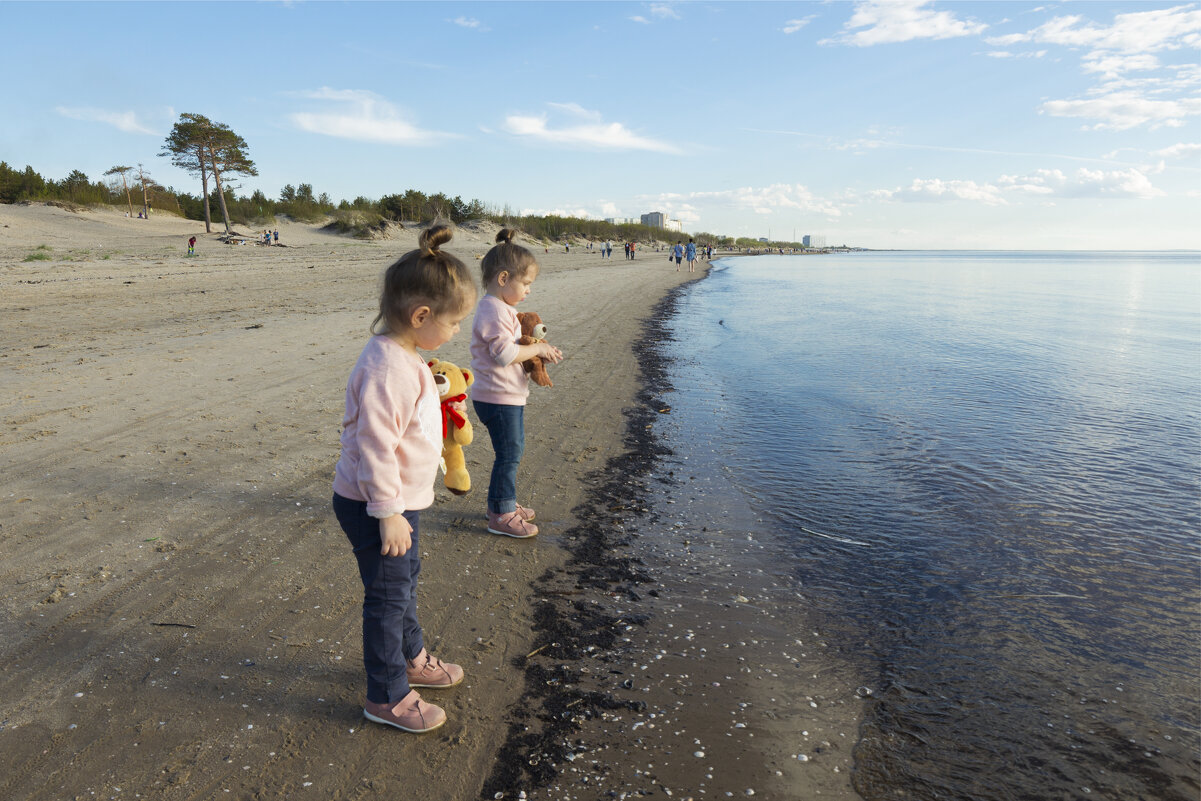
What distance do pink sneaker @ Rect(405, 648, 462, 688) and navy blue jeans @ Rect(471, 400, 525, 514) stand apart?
1.45 meters

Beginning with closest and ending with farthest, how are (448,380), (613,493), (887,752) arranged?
(887,752) → (448,380) → (613,493)

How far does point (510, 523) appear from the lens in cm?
409

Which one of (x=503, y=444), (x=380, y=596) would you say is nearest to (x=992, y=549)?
(x=503, y=444)

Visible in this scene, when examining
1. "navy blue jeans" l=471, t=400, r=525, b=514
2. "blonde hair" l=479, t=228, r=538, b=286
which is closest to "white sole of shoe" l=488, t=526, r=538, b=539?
"navy blue jeans" l=471, t=400, r=525, b=514

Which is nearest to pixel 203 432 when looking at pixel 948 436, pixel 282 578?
pixel 282 578

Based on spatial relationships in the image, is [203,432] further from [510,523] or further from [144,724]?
[144,724]

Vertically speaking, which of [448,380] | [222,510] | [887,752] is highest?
[448,380]

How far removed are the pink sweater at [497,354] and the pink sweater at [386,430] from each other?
50.9 inches

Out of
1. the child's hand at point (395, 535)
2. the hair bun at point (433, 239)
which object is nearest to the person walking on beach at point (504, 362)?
the hair bun at point (433, 239)

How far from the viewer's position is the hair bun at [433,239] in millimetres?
2242

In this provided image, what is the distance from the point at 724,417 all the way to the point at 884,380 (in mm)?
4143

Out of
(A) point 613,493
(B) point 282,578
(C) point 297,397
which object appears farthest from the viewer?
(C) point 297,397

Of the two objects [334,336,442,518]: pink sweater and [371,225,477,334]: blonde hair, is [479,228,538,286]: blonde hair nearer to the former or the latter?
[371,225,477,334]: blonde hair

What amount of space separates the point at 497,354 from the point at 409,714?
1880mm
